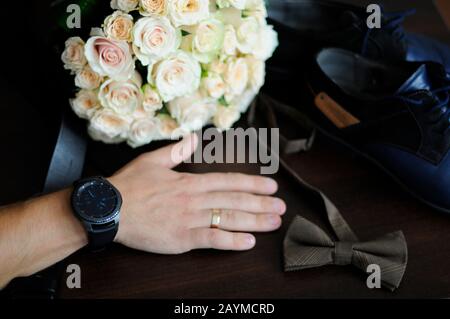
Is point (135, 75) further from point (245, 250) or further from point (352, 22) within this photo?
point (352, 22)

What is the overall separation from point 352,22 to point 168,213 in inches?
20.0

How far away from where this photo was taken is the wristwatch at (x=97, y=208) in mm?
731

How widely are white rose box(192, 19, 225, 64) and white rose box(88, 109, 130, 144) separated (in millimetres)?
159

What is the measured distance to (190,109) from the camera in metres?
0.81

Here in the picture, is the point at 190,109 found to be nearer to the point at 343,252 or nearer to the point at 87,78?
the point at 87,78

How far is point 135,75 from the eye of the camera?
78 cm

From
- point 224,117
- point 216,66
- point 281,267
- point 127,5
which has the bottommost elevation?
point 281,267

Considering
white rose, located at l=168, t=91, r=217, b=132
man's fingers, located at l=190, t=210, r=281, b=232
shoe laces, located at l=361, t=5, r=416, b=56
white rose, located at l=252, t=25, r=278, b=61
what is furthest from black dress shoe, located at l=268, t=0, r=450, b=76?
man's fingers, located at l=190, t=210, r=281, b=232

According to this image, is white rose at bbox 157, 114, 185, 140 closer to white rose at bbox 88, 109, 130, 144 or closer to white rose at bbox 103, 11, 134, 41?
white rose at bbox 88, 109, 130, 144

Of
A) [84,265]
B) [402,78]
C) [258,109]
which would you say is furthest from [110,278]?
[402,78]

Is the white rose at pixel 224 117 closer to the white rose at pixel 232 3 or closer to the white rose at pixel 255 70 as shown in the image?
the white rose at pixel 255 70

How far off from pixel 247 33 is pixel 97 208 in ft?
1.15

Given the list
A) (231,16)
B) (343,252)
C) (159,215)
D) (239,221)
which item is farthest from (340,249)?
(231,16)

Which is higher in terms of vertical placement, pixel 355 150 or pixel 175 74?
pixel 175 74
